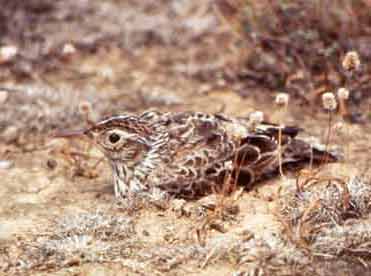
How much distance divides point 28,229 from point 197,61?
3.63 m

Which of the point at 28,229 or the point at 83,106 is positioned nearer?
the point at 28,229

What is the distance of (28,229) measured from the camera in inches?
250

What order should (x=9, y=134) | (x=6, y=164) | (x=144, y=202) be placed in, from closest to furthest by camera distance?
(x=144, y=202)
(x=6, y=164)
(x=9, y=134)

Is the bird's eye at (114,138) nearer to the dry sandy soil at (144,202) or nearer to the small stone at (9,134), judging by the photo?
the dry sandy soil at (144,202)

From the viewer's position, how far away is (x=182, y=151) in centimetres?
660

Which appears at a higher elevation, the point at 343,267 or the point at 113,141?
the point at 113,141

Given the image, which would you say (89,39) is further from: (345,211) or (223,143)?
(345,211)

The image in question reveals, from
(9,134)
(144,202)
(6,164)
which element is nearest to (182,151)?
(144,202)

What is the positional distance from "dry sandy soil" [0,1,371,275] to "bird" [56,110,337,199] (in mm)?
142

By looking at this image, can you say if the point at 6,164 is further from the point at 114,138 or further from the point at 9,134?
the point at 114,138

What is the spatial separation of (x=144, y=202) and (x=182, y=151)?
47 centimetres

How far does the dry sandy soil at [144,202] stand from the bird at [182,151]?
14 cm

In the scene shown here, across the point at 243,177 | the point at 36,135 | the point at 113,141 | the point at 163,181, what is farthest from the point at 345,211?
the point at 36,135

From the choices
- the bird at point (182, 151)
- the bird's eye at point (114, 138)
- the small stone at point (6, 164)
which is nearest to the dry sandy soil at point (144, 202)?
the small stone at point (6, 164)
